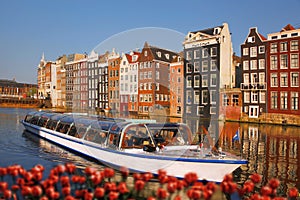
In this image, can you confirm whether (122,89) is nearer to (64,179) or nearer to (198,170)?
(198,170)

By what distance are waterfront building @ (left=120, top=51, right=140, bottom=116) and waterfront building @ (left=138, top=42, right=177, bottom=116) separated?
0.27 meters

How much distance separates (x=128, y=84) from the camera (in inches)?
507

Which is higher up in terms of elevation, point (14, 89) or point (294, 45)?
point (294, 45)

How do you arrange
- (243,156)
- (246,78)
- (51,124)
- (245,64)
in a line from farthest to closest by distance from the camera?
(245,64) → (246,78) → (51,124) → (243,156)

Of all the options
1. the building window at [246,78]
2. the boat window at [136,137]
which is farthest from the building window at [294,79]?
the boat window at [136,137]

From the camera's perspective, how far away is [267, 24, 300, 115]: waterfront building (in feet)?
146

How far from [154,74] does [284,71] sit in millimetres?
39187

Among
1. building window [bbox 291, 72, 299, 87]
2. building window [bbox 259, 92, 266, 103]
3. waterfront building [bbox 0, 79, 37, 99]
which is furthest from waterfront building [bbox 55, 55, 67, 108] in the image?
building window [bbox 291, 72, 299, 87]

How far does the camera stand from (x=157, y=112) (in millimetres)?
14445

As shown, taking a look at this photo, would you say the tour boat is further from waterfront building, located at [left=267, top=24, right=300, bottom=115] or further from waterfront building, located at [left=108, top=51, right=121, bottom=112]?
waterfront building, located at [left=267, top=24, right=300, bottom=115]

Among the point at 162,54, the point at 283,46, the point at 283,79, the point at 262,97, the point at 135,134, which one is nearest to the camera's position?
the point at 162,54

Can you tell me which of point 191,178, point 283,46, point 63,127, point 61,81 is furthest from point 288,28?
point 61,81

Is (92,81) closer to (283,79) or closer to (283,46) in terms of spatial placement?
(283,79)

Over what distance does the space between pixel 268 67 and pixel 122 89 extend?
39.8 metres
